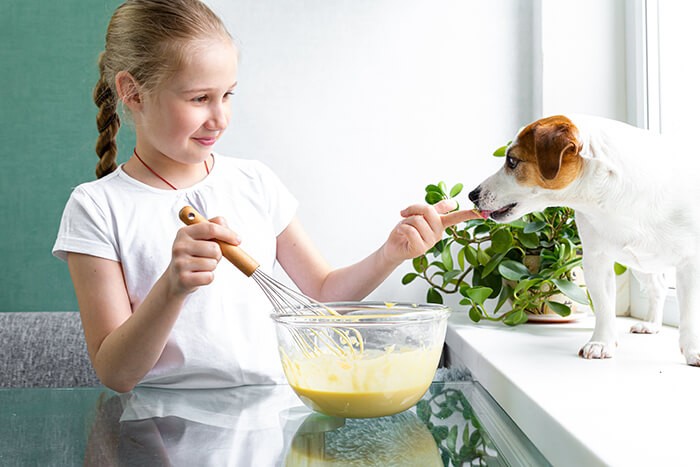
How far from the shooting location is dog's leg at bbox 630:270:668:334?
1014mm

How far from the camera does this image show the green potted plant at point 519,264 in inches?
45.5

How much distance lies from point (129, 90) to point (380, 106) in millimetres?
618

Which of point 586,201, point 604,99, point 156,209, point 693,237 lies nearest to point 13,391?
point 156,209

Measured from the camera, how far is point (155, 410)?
69cm

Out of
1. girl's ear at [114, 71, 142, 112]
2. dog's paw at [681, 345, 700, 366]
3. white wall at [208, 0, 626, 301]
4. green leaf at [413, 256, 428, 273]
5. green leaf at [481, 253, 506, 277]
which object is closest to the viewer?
dog's paw at [681, 345, 700, 366]


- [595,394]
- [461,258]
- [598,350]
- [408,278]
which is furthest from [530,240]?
[595,394]

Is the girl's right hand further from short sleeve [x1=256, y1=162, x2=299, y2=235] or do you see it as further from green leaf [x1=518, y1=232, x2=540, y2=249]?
green leaf [x1=518, y1=232, x2=540, y2=249]

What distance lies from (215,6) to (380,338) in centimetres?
105

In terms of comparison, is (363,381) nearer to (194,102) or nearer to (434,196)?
(194,102)

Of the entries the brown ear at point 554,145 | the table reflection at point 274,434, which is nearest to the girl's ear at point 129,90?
the table reflection at point 274,434

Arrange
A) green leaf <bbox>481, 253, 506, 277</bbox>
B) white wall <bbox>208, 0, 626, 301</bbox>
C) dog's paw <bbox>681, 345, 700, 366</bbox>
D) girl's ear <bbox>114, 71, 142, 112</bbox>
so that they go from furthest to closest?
white wall <bbox>208, 0, 626, 301</bbox> < green leaf <bbox>481, 253, 506, 277</bbox> < girl's ear <bbox>114, 71, 142, 112</bbox> < dog's paw <bbox>681, 345, 700, 366</bbox>

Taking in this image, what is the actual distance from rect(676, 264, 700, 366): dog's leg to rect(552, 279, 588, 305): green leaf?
0.28m

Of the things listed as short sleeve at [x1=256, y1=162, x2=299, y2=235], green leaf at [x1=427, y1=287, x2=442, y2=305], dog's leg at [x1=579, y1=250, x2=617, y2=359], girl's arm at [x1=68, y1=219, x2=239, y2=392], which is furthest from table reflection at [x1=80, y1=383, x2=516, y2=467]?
green leaf at [x1=427, y1=287, x2=442, y2=305]

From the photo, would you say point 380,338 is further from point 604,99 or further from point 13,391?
point 604,99
